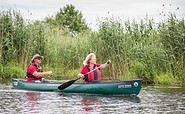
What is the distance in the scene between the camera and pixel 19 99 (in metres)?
14.3

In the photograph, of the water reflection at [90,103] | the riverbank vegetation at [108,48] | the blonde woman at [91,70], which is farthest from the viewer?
the riverbank vegetation at [108,48]

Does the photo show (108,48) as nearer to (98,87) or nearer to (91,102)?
(98,87)

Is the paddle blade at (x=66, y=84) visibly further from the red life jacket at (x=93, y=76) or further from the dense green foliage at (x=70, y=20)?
the dense green foliage at (x=70, y=20)

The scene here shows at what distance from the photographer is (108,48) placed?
19.2 meters

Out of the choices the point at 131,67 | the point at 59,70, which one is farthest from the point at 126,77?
the point at 59,70

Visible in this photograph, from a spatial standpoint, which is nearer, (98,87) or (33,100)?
(33,100)

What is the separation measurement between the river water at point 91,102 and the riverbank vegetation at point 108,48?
Result: 1.53 meters

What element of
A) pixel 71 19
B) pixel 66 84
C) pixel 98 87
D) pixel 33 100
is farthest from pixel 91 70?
pixel 71 19

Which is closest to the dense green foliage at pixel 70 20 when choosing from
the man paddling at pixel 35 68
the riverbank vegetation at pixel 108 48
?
the riverbank vegetation at pixel 108 48

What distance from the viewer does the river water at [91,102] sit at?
11929mm

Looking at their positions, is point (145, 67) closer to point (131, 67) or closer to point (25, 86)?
point (131, 67)

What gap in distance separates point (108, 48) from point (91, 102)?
5.69 m

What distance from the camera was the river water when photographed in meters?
11.9

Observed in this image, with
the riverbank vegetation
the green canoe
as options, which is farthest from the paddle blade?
the riverbank vegetation
